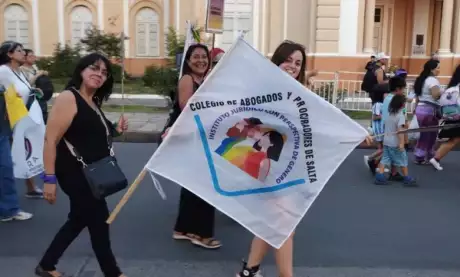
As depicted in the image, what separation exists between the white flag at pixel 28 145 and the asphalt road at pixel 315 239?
463 millimetres

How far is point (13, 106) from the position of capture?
17.7 ft

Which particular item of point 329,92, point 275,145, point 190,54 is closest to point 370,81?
point 329,92

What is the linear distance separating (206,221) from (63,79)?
57.5 feet

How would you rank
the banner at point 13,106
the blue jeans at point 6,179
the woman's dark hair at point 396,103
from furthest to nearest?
1. the woman's dark hair at point 396,103
2. the banner at point 13,106
3. the blue jeans at point 6,179

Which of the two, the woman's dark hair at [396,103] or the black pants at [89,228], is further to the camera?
the woman's dark hair at [396,103]

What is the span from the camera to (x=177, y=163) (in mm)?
3447

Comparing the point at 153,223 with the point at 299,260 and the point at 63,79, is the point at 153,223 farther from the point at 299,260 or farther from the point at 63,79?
the point at 63,79

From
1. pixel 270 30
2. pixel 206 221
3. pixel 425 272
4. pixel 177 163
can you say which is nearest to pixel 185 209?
pixel 206 221

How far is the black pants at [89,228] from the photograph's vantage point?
3.70 meters

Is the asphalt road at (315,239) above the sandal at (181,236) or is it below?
below

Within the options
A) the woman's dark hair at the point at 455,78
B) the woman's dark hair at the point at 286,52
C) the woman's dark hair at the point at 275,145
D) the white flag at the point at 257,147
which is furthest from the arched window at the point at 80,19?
the woman's dark hair at the point at 275,145

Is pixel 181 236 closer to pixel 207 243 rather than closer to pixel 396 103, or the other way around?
pixel 207 243

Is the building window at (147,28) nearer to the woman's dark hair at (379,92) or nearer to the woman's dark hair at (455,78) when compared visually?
the woman's dark hair at (379,92)

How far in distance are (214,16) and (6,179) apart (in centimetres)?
302
